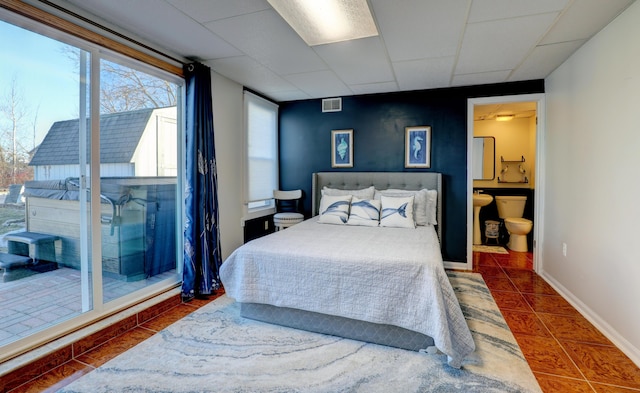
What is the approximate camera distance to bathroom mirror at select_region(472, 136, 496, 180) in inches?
216

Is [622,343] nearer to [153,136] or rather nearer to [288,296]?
[288,296]

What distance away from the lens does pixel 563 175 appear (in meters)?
3.12

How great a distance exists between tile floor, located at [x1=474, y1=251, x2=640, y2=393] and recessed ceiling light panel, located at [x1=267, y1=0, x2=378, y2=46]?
260 centimetres

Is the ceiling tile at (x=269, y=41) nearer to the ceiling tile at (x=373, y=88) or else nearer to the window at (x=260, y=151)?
the ceiling tile at (x=373, y=88)

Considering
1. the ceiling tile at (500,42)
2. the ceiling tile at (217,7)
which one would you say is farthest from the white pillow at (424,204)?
the ceiling tile at (217,7)

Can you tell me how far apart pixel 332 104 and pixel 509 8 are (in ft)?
8.68

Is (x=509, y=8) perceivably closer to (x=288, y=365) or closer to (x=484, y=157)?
(x=288, y=365)

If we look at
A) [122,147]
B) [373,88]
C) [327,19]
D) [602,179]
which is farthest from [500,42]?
[122,147]

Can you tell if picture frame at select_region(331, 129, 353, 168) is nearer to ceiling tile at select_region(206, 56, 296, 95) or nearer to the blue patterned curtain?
ceiling tile at select_region(206, 56, 296, 95)

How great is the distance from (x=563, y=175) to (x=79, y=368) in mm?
4353

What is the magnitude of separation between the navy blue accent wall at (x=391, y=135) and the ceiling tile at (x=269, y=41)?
1.29 meters

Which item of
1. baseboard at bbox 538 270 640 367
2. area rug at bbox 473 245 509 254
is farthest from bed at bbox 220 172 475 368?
area rug at bbox 473 245 509 254

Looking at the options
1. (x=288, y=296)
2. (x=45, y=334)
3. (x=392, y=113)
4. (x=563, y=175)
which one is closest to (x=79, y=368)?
(x=45, y=334)

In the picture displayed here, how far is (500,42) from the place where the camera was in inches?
104
